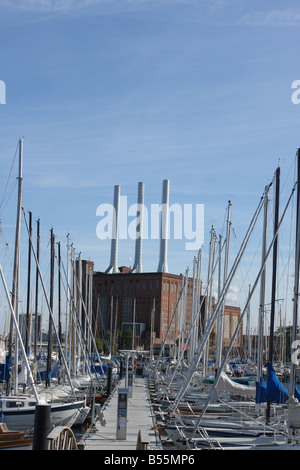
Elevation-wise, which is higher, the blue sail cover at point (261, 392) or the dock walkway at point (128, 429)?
the blue sail cover at point (261, 392)

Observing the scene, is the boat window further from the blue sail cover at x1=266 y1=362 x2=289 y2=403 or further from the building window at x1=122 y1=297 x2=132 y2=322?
the building window at x1=122 y1=297 x2=132 y2=322

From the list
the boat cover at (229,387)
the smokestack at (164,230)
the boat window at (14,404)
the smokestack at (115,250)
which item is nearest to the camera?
the boat window at (14,404)

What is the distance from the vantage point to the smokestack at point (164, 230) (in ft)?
573

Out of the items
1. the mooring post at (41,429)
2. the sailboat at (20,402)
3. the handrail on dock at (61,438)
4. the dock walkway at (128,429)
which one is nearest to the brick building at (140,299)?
the dock walkway at (128,429)

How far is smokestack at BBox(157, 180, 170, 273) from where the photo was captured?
573ft

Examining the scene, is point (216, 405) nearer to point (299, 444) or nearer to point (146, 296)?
point (299, 444)

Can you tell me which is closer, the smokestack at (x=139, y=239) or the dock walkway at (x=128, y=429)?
the dock walkway at (x=128, y=429)

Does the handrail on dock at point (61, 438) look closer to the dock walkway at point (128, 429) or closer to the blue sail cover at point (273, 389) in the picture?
the dock walkway at point (128, 429)

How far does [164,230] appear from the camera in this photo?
174 meters

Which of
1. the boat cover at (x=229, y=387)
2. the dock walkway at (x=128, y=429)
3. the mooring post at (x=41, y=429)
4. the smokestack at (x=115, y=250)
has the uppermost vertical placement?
the smokestack at (x=115, y=250)

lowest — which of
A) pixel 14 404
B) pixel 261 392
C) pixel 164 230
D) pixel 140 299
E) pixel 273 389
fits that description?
pixel 14 404

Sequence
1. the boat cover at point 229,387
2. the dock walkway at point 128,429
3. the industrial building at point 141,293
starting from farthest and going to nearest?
the industrial building at point 141,293
the boat cover at point 229,387
the dock walkway at point 128,429

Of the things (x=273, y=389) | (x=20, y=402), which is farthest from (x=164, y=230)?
(x=273, y=389)

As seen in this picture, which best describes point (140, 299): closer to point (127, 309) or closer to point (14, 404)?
point (127, 309)
